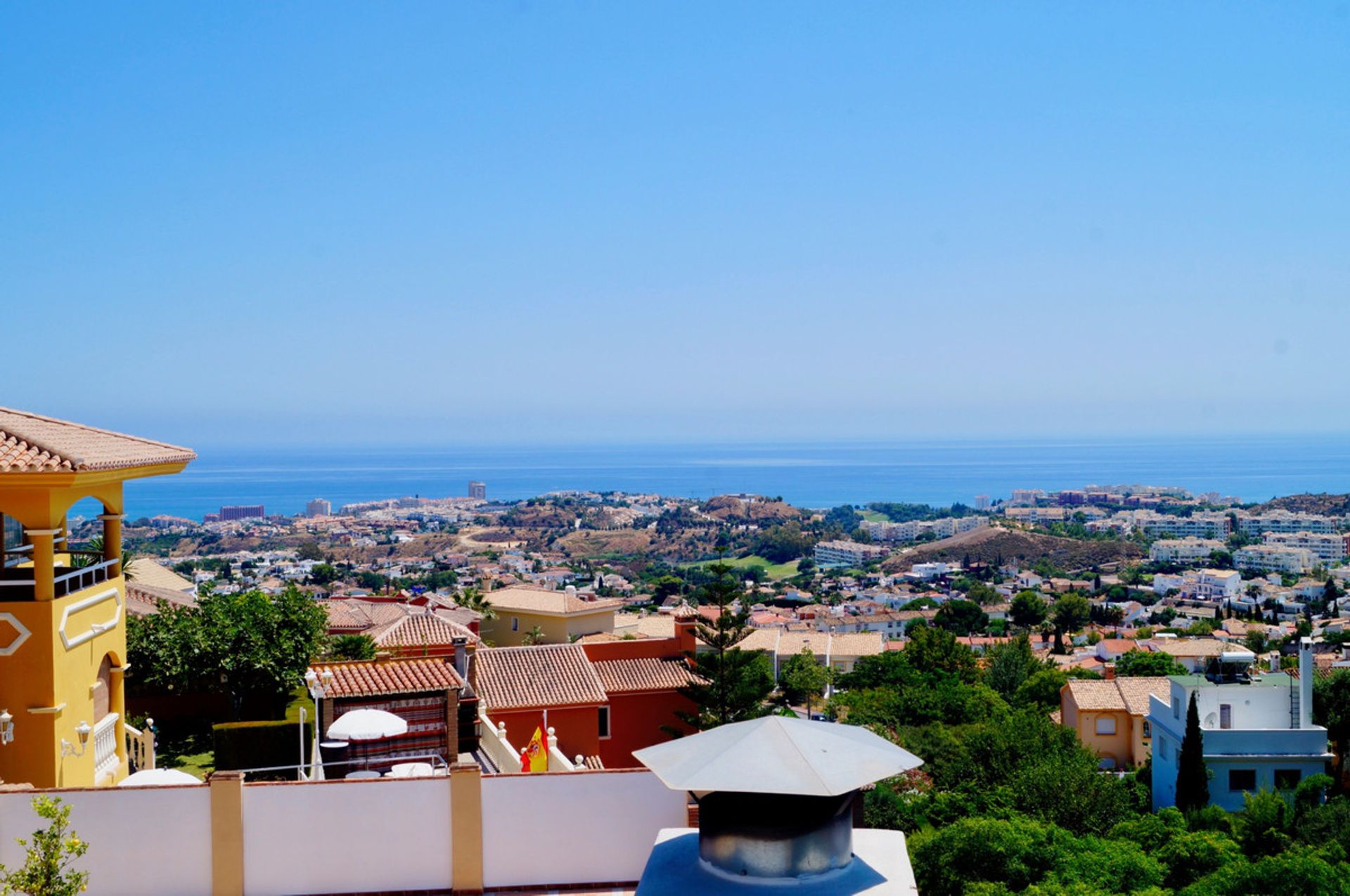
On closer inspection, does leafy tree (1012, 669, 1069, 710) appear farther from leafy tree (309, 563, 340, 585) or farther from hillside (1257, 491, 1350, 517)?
hillside (1257, 491, 1350, 517)

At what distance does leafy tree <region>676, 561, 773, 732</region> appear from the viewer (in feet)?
65.0

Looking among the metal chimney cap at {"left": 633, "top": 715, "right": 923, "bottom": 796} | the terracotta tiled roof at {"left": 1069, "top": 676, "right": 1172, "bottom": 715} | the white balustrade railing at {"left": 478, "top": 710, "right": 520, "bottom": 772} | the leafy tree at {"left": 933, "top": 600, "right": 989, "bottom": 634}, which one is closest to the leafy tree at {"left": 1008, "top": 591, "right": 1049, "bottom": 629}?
the leafy tree at {"left": 933, "top": 600, "right": 989, "bottom": 634}

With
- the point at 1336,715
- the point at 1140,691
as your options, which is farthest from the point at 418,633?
the point at 1140,691

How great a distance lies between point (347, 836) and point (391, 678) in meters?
4.82

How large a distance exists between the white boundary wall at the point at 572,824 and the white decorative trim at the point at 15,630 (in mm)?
3340

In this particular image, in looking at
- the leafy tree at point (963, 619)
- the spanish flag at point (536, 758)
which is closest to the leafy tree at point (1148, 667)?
the spanish flag at point (536, 758)

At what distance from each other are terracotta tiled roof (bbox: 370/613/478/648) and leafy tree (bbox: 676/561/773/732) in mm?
4285

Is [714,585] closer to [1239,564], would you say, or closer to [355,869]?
[355,869]

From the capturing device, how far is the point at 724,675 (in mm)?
19969

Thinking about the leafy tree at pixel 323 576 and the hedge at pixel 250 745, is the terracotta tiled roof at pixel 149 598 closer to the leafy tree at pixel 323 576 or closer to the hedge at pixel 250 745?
the hedge at pixel 250 745

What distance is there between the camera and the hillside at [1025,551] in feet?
456

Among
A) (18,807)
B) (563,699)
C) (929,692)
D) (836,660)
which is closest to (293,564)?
(836,660)

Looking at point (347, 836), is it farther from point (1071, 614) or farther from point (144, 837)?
point (1071, 614)

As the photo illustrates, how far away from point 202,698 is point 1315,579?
120 meters
